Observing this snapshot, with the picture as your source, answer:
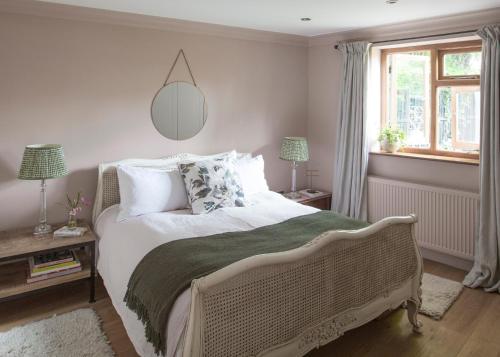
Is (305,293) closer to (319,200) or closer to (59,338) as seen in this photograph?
(59,338)

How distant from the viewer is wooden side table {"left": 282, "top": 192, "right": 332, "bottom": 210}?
165 inches

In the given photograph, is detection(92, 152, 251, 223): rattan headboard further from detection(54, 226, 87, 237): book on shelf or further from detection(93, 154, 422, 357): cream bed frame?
detection(93, 154, 422, 357): cream bed frame

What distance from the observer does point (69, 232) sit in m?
2.94

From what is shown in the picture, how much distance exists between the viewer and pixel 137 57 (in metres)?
3.44

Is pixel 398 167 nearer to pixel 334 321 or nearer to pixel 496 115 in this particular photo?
pixel 496 115

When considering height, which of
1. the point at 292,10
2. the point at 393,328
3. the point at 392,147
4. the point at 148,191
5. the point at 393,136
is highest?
the point at 292,10

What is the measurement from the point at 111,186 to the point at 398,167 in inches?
109

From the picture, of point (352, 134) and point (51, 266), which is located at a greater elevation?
point (352, 134)

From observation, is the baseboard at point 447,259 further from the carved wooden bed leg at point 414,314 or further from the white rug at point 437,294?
the carved wooden bed leg at point 414,314

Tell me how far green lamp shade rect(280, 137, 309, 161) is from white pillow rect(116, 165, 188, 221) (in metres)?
1.34

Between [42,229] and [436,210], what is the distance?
3356 millimetres

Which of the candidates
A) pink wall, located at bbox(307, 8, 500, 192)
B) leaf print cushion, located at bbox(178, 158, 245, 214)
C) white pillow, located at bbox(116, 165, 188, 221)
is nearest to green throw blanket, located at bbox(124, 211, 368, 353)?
leaf print cushion, located at bbox(178, 158, 245, 214)

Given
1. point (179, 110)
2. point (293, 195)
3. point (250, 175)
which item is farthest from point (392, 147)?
point (179, 110)

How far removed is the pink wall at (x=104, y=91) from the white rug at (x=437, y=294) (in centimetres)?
216
